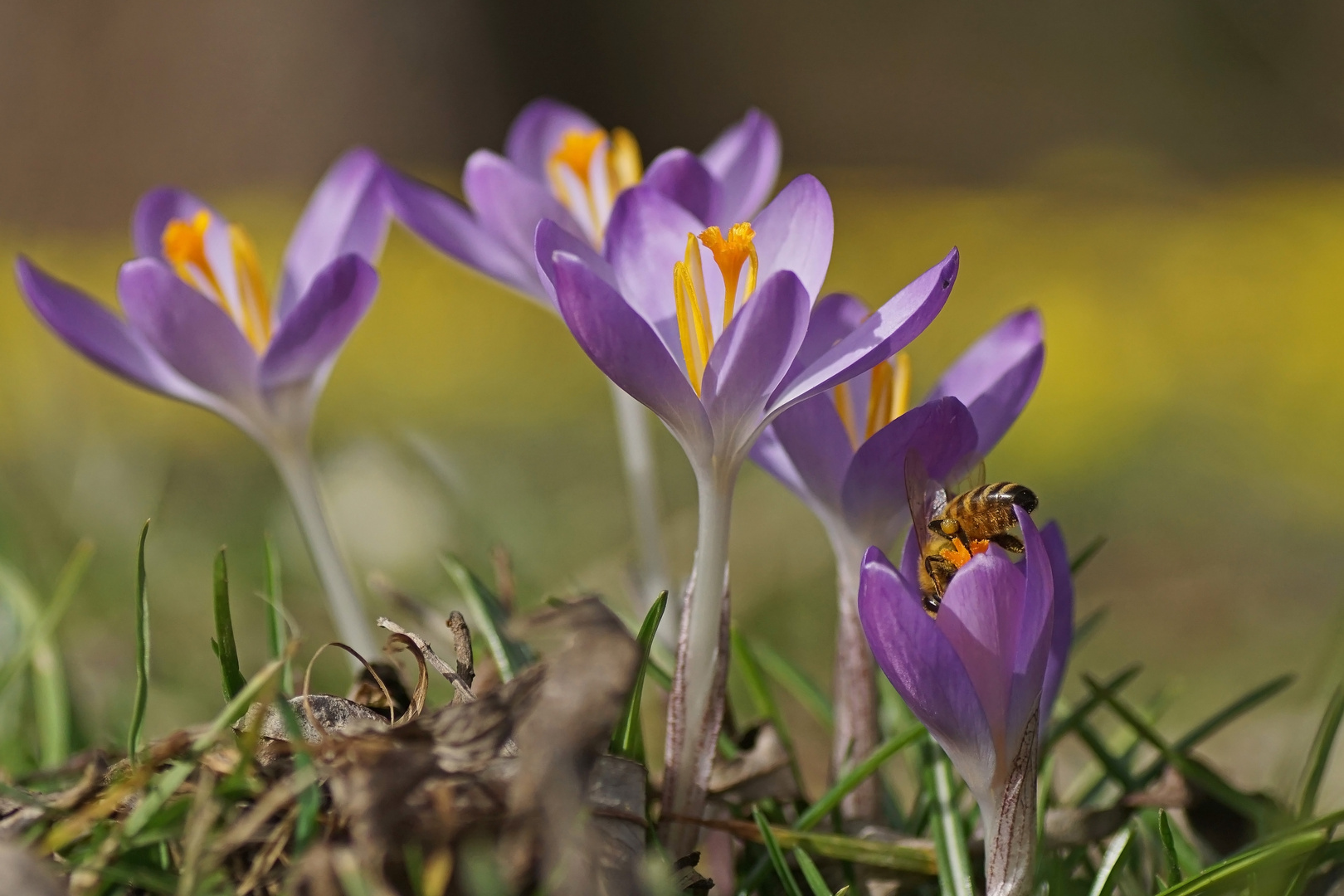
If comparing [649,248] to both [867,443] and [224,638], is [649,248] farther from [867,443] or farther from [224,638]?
[224,638]

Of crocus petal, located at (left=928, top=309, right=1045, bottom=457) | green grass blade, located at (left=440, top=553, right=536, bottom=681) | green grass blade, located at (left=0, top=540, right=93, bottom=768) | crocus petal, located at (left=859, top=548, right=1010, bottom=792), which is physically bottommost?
green grass blade, located at (left=0, top=540, right=93, bottom=768)

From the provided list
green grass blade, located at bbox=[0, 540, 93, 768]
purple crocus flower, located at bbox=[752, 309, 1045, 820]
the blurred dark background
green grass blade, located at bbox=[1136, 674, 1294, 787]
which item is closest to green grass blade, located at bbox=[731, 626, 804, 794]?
purple crocus flower, located at bbox=[752, 309, 1045, 820]

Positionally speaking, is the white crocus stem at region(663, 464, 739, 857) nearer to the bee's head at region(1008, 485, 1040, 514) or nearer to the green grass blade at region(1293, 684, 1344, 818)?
the bee's head at region(1008, 485, 1040, 514)

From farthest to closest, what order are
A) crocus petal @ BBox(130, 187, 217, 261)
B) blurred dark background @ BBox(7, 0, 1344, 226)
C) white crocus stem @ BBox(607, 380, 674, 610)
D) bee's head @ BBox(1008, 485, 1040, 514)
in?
blurred dark background @ BBox(7, 0, 1344, 226)
white crocus stem @ BBox(607, 380, 674, 610)
crocus petal @ BBox(130, 187, 217, 261)
bee's head @ BBox(1008, 485, 1040, 514)

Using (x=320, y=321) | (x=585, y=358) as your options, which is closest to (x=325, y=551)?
(x=320, y=321)

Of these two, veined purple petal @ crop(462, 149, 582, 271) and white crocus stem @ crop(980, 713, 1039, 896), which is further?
veined purple petal @ crop(462, 149, 582, 271)

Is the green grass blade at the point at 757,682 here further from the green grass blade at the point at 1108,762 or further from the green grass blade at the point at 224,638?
the green grass blade at the point at 224,638
